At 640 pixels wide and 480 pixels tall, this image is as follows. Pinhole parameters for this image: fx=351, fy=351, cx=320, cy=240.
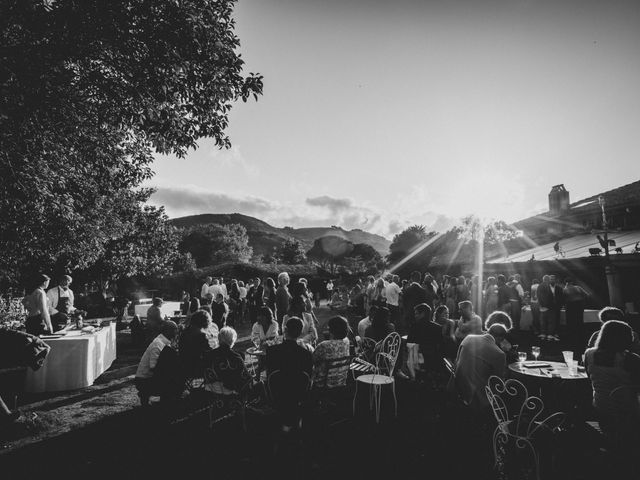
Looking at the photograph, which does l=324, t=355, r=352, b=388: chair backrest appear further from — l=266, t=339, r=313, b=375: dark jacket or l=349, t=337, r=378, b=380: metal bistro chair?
l=349, t=337, r=378, b=380: metal bistro chair

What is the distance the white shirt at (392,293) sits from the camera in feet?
38.8

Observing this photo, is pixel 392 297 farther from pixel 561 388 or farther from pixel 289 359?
pixel 289 359

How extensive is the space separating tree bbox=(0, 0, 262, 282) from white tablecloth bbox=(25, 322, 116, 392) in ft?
8.64

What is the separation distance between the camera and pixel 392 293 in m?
11.9

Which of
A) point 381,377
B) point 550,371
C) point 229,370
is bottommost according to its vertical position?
point 381,377

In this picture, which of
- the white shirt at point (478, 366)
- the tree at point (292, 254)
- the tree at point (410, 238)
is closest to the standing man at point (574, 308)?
the white shirt at point (478, 366)

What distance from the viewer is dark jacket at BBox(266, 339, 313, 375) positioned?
151 inches

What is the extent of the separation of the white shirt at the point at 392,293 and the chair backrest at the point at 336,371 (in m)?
7.37

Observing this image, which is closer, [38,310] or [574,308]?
[38,310]

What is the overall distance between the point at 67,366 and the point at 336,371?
16.0 feet

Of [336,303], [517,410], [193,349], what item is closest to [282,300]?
[193,349]

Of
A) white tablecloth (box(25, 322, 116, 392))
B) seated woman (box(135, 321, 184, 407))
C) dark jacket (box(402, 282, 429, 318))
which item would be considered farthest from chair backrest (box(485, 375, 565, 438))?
white tablecloth (box(25, 322, 116, 392))

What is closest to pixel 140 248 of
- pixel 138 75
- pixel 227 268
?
pixel 227 268

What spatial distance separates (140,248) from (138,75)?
19264 mm
